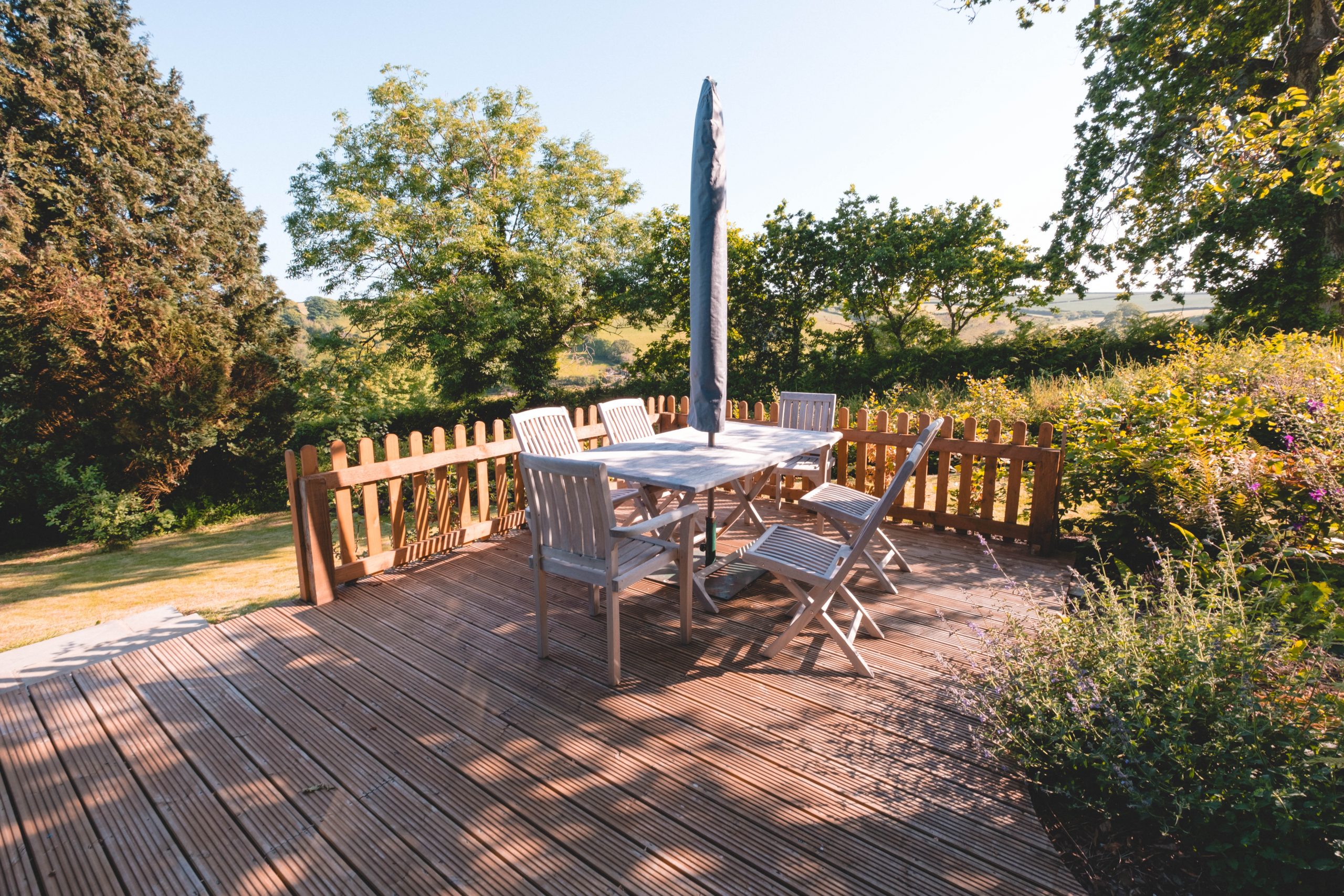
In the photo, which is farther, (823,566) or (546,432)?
(546,432)

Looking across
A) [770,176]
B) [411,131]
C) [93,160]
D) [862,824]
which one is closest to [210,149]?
[93,160]

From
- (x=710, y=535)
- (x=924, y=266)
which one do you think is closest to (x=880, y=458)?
(x=710, y=535)

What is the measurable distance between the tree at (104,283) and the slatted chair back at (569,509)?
13.8 m

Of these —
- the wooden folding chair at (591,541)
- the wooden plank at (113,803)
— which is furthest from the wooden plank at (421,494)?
the wooden plank at (113,803)

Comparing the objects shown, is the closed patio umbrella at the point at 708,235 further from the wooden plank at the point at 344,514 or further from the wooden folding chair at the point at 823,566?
the wooden plank at the point at 344,514

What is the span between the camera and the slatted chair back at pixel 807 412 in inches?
218

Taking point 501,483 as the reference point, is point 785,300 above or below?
above

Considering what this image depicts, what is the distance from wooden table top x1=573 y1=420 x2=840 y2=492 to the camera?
11.1ft

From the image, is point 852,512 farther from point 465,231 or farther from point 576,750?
point 465,231

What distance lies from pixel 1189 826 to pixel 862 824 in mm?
1021

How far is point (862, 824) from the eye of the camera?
2.02 metres

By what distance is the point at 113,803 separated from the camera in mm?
2145

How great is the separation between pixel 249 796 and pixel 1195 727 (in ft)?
11.4

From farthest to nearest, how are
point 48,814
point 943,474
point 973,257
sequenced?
point 973,257
point 943,474
point 48,814
